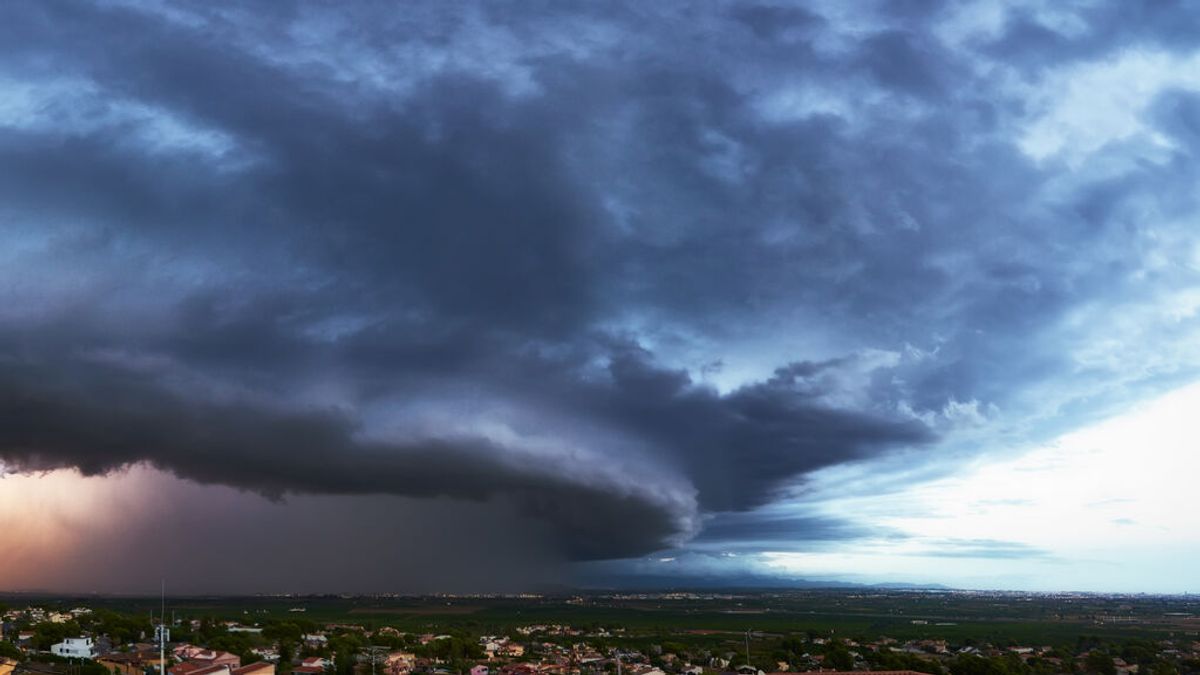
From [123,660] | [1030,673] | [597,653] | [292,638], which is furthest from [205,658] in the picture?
[1030,673]

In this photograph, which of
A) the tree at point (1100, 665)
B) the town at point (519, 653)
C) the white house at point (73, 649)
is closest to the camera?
the town at point (519, 653)

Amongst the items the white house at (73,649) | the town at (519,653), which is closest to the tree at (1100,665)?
the town at (519,653)

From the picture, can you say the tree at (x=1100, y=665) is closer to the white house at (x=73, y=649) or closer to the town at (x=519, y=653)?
the town at (x=519, y=653)

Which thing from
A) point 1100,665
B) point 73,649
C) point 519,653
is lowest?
point 519,653

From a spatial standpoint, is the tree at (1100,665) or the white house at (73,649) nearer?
the white house at (73,649)

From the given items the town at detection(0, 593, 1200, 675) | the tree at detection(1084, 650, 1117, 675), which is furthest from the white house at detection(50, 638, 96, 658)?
the tree at detection(1084, 650, 1117, 675)

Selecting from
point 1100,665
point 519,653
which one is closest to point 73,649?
point 519,653

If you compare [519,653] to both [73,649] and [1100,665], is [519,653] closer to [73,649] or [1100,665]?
[73,649]

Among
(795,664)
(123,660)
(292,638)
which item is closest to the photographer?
(123,660)

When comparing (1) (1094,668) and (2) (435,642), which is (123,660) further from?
(1) (1094,668)
